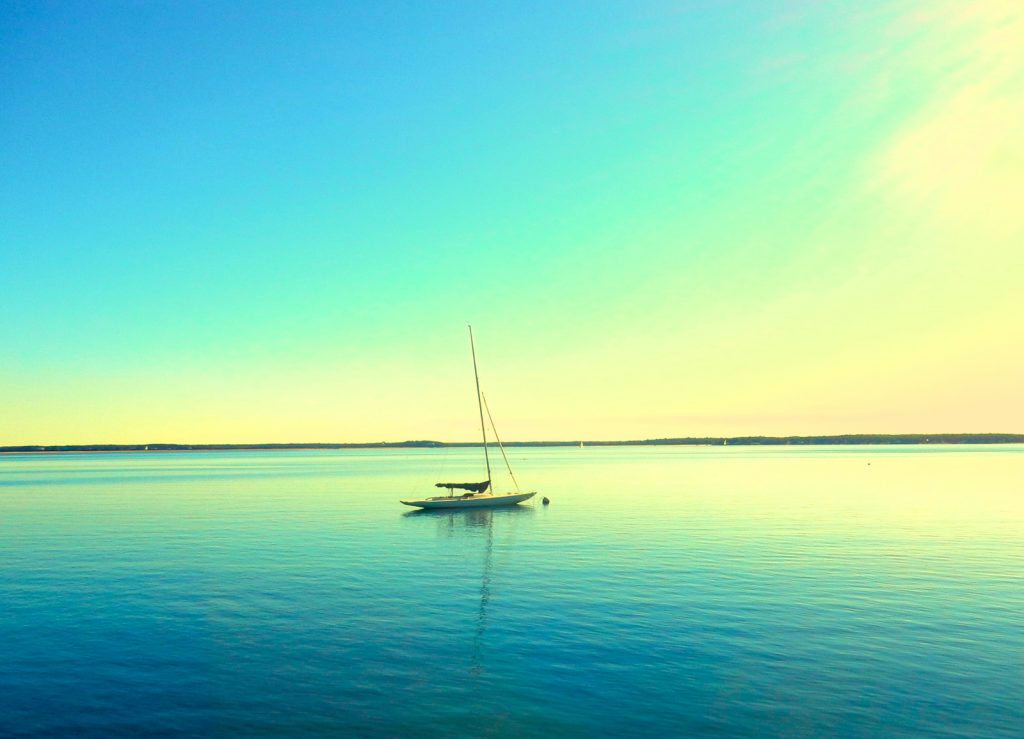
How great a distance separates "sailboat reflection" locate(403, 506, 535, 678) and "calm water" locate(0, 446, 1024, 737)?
32 centimetres

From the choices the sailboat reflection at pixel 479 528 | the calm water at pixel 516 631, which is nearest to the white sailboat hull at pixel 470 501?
the sailboat reflection at pixel 479 528

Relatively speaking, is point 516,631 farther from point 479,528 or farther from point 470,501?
point 470,501

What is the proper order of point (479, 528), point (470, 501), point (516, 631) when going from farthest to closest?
point (470, 501)
point (479, 528)
point (516, 631)

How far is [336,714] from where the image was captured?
19891 mm

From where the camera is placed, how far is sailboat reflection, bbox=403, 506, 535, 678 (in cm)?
2675

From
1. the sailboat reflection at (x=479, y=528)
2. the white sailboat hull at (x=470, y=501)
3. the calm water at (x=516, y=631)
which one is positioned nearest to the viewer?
the calm water at (x=516, y=631)

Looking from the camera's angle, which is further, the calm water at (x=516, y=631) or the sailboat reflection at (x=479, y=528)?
the sailboat reflection at (x=479, y=528)

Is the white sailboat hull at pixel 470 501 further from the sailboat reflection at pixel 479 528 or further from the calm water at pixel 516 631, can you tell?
the calm water at pixel 516 631

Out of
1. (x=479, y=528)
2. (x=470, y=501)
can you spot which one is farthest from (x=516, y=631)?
(x=470, y=501)

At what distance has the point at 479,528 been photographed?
6900cm

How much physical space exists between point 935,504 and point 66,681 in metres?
91.4

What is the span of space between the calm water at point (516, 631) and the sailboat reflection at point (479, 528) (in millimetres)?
323

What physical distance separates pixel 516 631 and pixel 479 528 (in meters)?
41.0

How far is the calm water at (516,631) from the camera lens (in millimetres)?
19969
